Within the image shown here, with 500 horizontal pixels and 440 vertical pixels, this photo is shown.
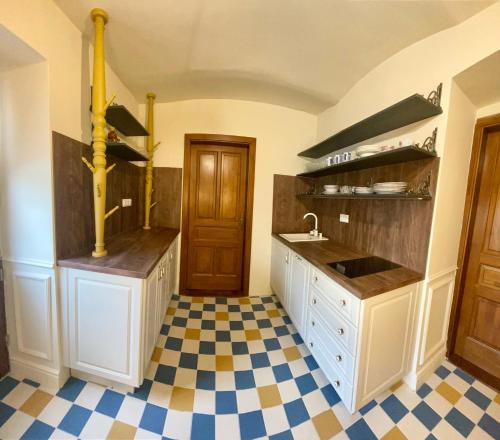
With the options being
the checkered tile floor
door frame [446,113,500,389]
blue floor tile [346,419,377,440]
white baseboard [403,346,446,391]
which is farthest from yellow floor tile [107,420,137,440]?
door frame [446,113,500,389]

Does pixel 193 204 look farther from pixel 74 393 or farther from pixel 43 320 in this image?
pixel 74 393

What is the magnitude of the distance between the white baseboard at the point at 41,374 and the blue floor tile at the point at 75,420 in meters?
0.22

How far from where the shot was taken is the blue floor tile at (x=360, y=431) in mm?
1120

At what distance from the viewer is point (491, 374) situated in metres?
1.48

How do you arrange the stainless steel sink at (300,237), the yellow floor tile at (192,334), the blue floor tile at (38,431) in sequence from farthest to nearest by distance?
the stainless steel sink at (300,237)
the yellow floor tile at (192,334)
the blue floor tile at (38,431)

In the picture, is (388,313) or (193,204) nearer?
(388,313)

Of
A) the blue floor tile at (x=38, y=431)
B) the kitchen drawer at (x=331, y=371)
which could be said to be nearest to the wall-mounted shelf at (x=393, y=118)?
the kitchen drawer at (x=331, y=371)

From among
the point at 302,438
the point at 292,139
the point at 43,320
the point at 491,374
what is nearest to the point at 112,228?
the point at 43,320

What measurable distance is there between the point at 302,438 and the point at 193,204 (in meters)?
2.18

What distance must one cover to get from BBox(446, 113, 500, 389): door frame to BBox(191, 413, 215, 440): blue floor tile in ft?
6.32

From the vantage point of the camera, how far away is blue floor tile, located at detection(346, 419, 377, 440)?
1.12m

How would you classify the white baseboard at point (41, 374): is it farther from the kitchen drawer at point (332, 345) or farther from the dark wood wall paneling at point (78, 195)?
the kitchen drawer at point (332, 345)

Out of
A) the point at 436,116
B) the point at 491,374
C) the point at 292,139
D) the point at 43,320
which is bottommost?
the point at 491,374

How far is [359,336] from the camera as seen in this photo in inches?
44.3
